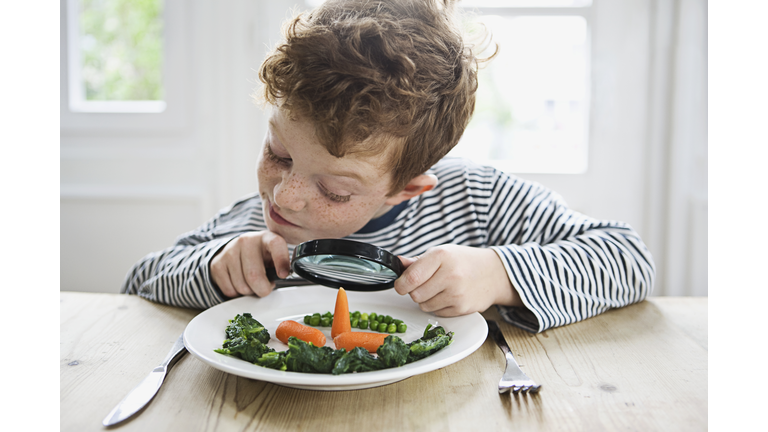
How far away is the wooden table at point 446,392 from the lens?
1.85ft

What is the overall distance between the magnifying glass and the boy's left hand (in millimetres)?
29

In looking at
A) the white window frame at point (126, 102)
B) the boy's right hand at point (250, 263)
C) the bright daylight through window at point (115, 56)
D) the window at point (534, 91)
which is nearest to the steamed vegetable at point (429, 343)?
the boy's right hand at point (250, 263)

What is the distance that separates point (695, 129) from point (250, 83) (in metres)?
1.74

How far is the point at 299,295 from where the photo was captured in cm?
96

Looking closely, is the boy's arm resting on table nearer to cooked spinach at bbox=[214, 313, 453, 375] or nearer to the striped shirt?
the striped shirt

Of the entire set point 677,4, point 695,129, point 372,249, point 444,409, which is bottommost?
point 444,409

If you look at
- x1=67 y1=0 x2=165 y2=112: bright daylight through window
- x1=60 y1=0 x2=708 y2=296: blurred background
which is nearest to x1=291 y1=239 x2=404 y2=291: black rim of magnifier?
x1=60 y1=0 x2=708 y2=296: blurred background

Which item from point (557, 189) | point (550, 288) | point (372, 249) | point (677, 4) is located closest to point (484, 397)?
point (372, 249)

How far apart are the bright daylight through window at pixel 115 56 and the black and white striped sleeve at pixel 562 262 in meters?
1.67

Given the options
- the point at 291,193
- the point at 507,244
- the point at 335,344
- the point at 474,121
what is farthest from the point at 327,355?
the point at 474,121

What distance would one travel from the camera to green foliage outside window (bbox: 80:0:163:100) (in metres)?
2.18

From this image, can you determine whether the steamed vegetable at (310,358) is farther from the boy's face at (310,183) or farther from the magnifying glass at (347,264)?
the boy's face at (310,183)

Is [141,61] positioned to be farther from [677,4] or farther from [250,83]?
[677,4]

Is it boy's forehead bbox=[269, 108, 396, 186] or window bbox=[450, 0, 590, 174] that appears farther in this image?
window bbox=[450, 0, 590, 174]
